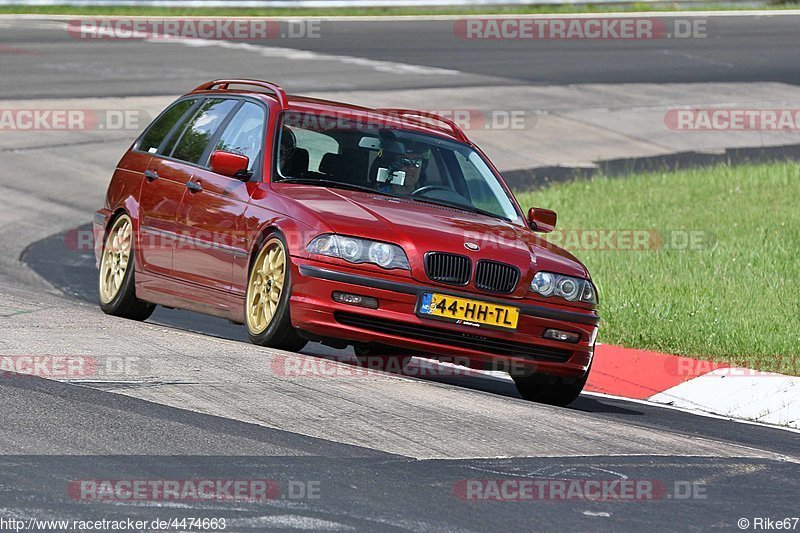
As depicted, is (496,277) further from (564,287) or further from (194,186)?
(194,186)

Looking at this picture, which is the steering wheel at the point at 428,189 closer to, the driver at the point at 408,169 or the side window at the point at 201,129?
the driver at the point at 408,169

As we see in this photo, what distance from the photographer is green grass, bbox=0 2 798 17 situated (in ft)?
114

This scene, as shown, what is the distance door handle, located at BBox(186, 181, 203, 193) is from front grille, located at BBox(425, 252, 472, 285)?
6.68ft

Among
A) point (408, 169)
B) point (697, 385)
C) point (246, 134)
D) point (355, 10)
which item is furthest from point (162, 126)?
point (355, 10)

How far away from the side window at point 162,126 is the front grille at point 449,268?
321cm

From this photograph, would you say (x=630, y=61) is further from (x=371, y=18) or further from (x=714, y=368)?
(x=714, y=368)

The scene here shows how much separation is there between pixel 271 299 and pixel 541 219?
2098mm

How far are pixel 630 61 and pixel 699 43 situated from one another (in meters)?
2.97

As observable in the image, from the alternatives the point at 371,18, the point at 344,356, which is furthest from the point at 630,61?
the point at 344,356

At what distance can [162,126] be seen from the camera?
11516mm

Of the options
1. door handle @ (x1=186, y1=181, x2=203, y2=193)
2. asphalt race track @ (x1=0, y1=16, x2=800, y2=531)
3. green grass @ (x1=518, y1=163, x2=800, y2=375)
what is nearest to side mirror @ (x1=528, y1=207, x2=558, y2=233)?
asphalt race track @ (x1=0, y1=16, x2=800, y2=531)

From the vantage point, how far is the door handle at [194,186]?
33.4 feet

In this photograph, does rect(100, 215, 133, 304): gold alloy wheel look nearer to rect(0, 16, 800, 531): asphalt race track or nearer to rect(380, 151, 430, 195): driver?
rect(0, 16, 800, 531): asphalt race track

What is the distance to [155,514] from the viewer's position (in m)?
5.59
